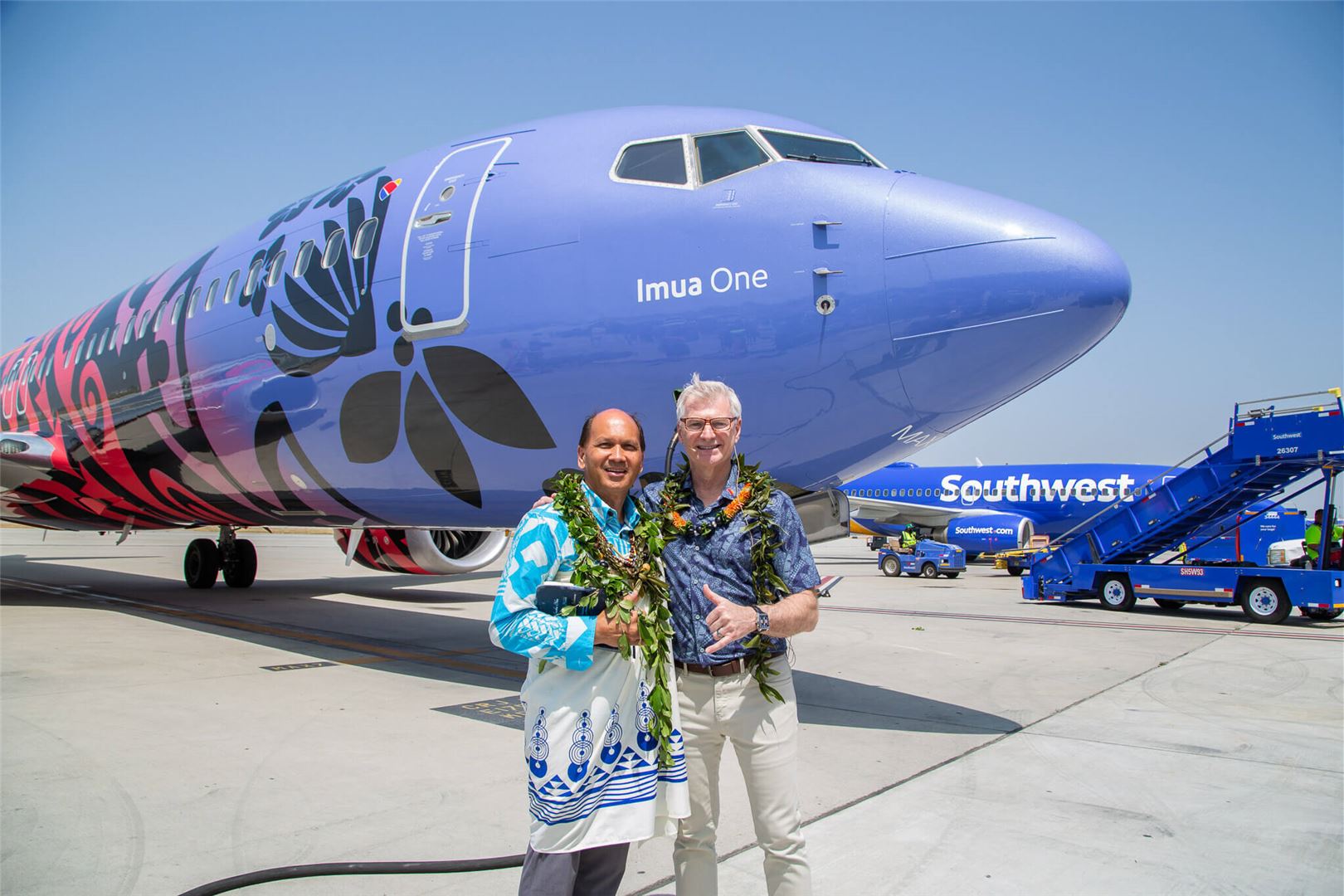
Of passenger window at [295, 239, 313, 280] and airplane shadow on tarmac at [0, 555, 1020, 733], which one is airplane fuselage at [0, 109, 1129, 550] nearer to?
passenger window at [295, 239, 313, 280]

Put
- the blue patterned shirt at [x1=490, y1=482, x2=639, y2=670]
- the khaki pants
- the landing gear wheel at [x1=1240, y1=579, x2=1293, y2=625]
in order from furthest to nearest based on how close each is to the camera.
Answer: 1. the landing gear wheel at [x1=1240, y1=579, x2=1293, y2=625]
2. the khaki pants
3. the blue patterned shirt at [x1=490, y1=482, x2=639, y2=670]

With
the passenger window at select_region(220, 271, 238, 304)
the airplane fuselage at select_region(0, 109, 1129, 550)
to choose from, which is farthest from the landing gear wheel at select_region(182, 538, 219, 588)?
the passenger window at select_region(220, 271, 238, 304)

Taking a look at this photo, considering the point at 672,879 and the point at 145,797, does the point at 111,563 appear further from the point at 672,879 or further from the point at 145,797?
the point at 672,879

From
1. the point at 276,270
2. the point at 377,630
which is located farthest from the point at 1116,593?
the point at 276,270

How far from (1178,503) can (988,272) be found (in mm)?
11486

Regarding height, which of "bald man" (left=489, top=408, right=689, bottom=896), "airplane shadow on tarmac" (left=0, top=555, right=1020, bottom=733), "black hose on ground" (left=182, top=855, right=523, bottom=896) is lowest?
"airplane shadow on tarmac" (left=0, top=555, right=1020, bottom=733)

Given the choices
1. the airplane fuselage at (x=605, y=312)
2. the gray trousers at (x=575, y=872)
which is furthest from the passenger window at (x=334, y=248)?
the gray trousers at (x=575, y=872)

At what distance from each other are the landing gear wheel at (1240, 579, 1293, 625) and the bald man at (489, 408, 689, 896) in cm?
1348

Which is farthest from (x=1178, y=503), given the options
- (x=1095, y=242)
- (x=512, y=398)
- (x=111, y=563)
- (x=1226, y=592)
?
(x=111, y=563)

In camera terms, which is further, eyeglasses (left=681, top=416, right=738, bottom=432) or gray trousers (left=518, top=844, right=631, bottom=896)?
eyeglasses (left=681, top=416, right=738, bottom=432)

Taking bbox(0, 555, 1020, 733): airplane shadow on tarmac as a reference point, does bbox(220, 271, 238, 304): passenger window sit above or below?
above

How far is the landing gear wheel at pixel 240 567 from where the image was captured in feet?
49.7

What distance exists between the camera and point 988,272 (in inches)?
186

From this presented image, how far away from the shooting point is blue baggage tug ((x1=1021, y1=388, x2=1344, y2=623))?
12.4 metres
